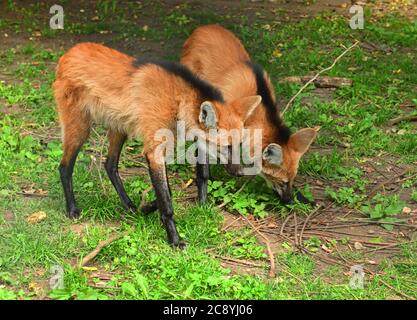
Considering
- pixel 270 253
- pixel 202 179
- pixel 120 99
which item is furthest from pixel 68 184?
pixel 270 253

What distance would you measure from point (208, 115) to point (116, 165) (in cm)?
100

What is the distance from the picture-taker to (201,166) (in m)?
4.82

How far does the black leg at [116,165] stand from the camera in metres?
4.72

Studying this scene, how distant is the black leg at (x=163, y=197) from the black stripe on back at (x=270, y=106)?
108 centimetres

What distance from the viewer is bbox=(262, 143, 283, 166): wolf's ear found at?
15.2ft

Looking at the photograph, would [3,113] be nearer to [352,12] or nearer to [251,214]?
[251,214]

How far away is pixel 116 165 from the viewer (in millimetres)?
4801

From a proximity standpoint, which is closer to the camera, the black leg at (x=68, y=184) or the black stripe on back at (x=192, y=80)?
the black stripe on back at (x=192, y=80)

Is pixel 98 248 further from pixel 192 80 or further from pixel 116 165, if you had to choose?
pixel 192 80

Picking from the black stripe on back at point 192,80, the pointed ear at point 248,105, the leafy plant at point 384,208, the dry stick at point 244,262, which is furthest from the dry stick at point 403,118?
the dry stick at point 244,262

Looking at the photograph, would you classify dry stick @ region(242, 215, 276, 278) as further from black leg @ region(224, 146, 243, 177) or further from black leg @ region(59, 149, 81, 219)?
black leg @ region(59, 149, 81, 219)

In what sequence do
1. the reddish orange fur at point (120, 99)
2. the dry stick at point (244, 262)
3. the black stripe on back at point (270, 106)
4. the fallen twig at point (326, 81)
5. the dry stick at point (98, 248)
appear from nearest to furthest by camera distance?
the dry stick at point (98, 248)
the dry stick at point (244, 262)
the reddish orange fur at point (120, 99)
the black stripe on back at point (270, 106)
the fallen twig at point (326, 81)

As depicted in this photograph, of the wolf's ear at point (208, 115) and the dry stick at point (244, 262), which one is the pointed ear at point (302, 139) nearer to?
the wolf's ear at point (208, 115)
